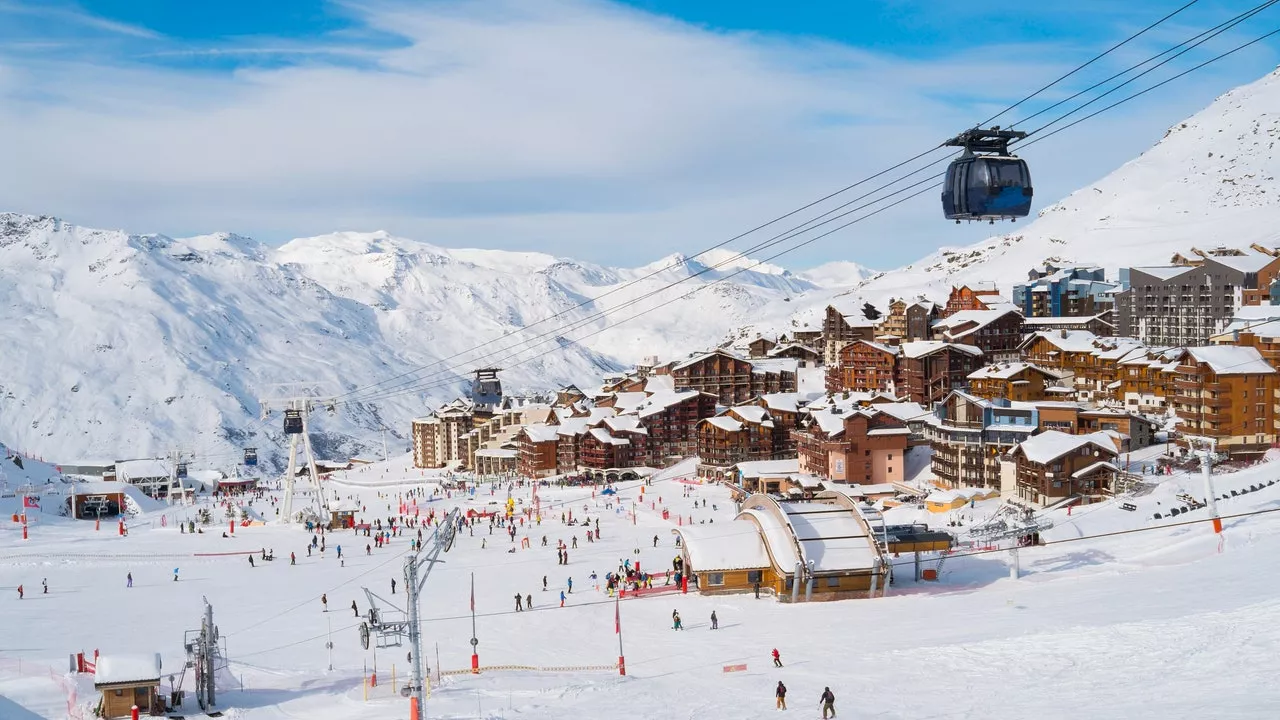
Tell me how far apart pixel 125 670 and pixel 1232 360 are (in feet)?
172

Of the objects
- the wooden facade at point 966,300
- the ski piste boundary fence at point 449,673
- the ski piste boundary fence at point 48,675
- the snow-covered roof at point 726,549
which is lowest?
the ski piste boundary fence at point 449,673

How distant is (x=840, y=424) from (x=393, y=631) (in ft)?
148

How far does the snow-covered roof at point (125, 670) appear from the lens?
22656 mm

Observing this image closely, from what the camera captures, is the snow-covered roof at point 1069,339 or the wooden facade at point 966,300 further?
the wooden facade at point 966,300

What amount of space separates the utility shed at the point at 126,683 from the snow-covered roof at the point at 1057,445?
3792 cm

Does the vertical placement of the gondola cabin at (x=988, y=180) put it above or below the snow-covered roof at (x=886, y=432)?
above

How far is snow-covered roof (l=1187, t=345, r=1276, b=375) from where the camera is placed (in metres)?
54.5

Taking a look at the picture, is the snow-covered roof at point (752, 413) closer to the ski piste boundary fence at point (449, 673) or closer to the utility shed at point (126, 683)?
Answer: the ski piste boundary fence at point (449, 673)

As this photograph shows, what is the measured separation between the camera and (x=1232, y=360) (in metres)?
55.2

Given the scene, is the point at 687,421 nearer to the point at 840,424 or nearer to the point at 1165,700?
the point at 840,424

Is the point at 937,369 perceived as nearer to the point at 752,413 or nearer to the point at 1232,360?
the point at 752,413

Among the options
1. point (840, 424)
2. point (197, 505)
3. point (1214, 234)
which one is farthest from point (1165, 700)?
point (1214, 234)

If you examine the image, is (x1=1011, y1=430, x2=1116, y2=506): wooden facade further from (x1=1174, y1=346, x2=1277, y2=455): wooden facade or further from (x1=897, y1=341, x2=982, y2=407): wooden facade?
(x1=897, y1=341, x2=982, y2=407): wooden facade

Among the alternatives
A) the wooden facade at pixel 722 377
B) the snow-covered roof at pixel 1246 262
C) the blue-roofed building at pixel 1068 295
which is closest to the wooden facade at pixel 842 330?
the wooden facade at pixel 722 377
